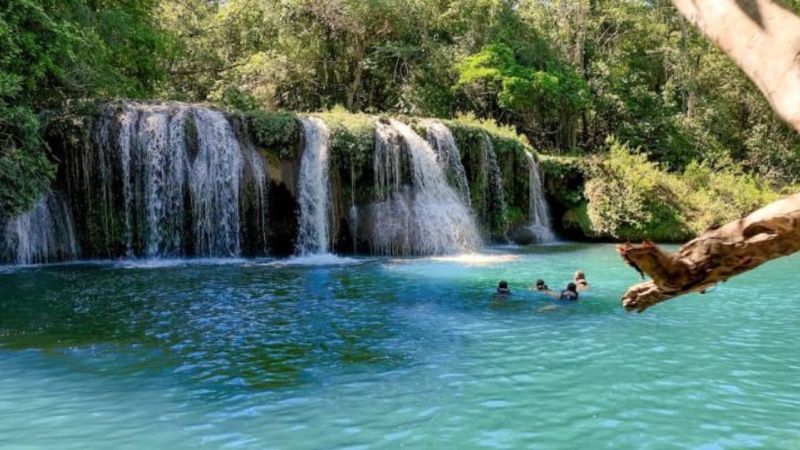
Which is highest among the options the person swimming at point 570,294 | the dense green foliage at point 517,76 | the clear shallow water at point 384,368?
the dense green foliage at point 517,76

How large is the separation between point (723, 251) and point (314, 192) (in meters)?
17.8

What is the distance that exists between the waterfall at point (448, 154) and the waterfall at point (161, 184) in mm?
6106

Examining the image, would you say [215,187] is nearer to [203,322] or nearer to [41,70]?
[41,70]

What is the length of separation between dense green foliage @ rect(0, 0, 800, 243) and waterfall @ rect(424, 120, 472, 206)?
234cm

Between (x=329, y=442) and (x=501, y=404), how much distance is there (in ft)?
5.71

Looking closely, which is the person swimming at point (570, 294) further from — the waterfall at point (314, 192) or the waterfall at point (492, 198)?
the waterfall at point (492, 198)

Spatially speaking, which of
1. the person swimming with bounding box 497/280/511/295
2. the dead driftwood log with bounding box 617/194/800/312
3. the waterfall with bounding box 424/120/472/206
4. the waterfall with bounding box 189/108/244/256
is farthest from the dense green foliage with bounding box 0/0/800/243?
the dead driftwood log with bounding box 617/194/800/312

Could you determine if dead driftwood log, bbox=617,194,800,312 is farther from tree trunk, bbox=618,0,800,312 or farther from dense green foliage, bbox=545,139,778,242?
dense green foliage, bbox=545,139,778,242

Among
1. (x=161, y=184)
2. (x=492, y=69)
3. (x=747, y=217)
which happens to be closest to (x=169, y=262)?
(x=161, y=184)

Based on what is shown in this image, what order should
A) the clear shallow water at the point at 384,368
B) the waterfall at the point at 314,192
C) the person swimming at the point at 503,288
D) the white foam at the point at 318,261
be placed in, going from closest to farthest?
1. the clear shallow water at the point at 384,368
2. the person swimming at the point at 503,288
3. the white foam at the point at 318,261
4. the waterfall at the point at 314,192

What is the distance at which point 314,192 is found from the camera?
65.0 feet

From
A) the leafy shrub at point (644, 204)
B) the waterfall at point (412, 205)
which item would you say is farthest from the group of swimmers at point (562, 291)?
the leafy shrub at point (644, 204)

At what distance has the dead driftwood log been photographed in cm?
216

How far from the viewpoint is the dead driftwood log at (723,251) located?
216 cm
